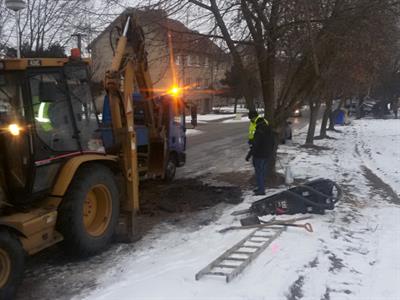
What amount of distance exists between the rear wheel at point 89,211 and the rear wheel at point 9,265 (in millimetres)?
1080

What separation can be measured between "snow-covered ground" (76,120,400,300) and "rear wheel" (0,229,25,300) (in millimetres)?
701

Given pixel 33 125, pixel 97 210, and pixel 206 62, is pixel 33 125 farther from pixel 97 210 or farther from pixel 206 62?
pixel 206 62

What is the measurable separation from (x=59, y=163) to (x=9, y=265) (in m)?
1.64

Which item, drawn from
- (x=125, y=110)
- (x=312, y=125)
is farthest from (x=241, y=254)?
(x=312, y=125)

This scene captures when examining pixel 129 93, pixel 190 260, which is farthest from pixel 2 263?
pixel 129 93

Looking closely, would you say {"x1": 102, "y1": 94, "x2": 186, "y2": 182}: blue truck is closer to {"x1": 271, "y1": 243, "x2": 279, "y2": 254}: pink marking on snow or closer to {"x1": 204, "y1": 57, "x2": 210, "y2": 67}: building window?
{"x1": 204, "y1": 57, "x2": 210, "y2": 67}: building window

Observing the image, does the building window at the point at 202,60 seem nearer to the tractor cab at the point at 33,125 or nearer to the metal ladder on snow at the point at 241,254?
the metal ladder on snow at the point at 241,254

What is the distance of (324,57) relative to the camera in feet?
38.3

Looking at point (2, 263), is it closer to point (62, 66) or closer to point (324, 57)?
point (62, 66)

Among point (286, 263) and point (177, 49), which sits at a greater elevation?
point (177, 49)

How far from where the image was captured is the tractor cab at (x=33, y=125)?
5.81m

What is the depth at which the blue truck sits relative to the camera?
1185cm

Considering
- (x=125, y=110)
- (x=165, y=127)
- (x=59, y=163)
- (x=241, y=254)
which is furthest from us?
(x=165, y=127)

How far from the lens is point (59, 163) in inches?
253
